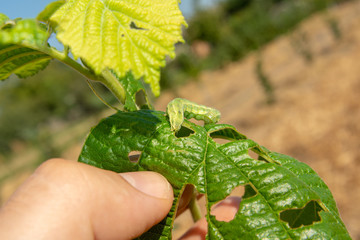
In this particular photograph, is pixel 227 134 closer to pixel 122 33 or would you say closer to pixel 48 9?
pixel 122 33

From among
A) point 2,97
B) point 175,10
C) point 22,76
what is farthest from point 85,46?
point 2,97

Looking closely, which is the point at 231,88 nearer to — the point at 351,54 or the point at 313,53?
the point at 313,53

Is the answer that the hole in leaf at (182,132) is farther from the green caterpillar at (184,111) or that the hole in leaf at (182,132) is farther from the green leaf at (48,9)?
the green leaf at (48,9)

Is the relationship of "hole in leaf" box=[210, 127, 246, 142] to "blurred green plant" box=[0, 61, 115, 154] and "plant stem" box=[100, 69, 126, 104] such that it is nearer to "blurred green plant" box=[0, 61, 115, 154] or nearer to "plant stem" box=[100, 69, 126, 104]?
"plant stem" box=[100, 69, 126, 104]

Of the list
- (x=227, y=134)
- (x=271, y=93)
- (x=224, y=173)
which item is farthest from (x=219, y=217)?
(x=271, y=93)

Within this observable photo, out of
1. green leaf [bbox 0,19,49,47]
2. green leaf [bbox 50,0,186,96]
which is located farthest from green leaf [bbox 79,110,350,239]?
green leaf [bbox 0,19,49,47]

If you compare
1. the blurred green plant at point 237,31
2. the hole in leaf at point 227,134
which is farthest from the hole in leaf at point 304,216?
the blurred green plant at point 237,31
